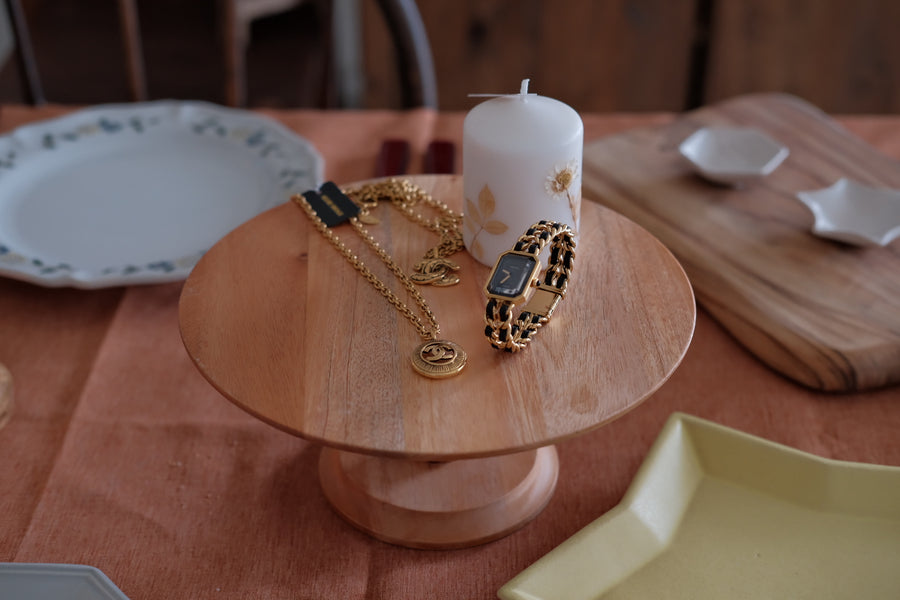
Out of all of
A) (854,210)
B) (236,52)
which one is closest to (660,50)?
(236,52)

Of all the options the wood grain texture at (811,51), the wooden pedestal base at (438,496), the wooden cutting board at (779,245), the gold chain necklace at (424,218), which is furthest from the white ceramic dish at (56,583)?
the wood grain texture at (811,51)

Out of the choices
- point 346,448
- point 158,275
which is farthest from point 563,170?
point 158,275

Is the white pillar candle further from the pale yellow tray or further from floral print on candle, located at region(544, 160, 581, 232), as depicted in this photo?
the pale yellow tray

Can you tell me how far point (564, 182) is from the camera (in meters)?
0.54

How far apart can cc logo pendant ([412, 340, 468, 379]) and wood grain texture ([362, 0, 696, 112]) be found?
1396mm

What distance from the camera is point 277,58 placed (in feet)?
8.00

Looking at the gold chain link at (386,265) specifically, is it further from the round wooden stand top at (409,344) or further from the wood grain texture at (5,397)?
the wood grain texture at (5,397)

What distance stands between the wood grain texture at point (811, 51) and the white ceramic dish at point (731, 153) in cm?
105

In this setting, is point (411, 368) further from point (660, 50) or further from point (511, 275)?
point (660, 50)

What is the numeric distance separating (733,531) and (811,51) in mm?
1570

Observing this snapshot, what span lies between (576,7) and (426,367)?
1.53 metres

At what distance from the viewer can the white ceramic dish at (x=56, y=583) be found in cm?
47

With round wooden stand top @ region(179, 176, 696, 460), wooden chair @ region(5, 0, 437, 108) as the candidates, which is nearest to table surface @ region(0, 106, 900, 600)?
round wooden stand top @ region(179, 176, 696, 460)

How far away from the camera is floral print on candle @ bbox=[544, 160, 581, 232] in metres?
0.54
